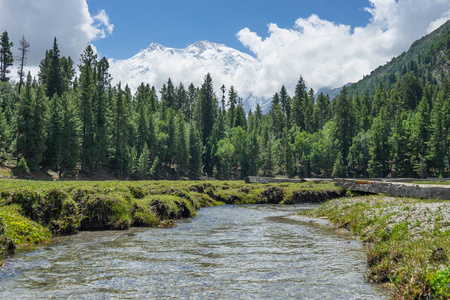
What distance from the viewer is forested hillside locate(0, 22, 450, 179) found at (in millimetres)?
62156

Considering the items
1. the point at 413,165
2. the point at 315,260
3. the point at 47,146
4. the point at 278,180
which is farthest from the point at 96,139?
the point at 413,165

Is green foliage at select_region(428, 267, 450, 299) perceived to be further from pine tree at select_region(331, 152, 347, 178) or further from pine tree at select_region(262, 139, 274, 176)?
pine tree at select_region(262, 139, 274, 176)

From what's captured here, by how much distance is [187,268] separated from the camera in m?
8.77

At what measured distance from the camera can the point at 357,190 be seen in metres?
26.2

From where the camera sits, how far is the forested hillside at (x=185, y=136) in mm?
62156

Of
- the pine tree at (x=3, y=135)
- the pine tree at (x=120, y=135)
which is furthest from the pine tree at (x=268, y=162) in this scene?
the pine tree at (x=3, y=135)

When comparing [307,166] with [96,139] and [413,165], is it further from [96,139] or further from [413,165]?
[96,139]

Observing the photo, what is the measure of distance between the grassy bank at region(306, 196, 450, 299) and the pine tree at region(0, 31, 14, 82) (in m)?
115

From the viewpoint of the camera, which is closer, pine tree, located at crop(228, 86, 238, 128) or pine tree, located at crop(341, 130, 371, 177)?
pine tree, located at crop(341, 130, 371, 177)

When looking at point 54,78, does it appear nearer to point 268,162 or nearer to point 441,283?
point 268,162

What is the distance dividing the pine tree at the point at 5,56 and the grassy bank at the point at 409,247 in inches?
4539

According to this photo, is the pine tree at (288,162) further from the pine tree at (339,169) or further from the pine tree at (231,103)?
the pine tree at (231,103)

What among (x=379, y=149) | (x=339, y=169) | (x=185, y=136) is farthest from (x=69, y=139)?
(x=379, y=149)

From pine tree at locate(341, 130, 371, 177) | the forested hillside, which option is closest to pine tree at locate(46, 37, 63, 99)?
the forested hillside
